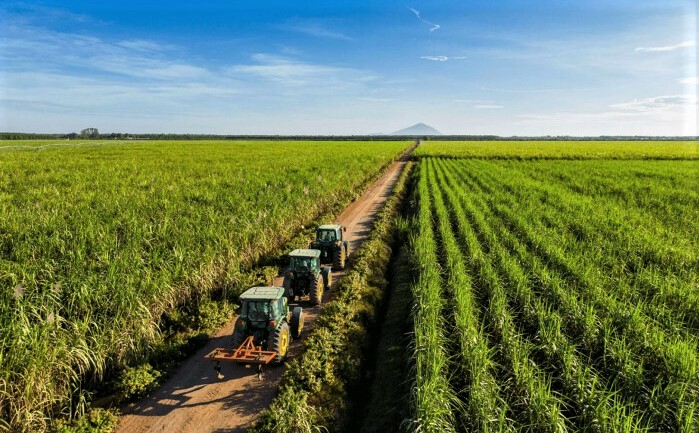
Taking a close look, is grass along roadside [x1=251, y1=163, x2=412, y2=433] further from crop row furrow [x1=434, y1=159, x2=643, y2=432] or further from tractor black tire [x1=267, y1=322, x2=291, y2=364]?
crop row furrow [x1=434, y1=159, x2=643, y2=432]

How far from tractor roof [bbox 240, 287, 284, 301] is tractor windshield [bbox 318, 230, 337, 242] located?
5929 mm

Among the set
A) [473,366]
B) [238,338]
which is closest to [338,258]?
[238,338]

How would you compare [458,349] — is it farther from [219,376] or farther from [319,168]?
[319,168]

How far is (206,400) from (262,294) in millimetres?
2441

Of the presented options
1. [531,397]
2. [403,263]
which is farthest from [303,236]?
[531,397]

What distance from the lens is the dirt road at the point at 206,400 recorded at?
7.03 m

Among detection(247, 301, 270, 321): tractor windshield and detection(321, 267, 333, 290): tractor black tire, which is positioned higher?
Answer: detection(247, 301, 270, 321): tractor windshield

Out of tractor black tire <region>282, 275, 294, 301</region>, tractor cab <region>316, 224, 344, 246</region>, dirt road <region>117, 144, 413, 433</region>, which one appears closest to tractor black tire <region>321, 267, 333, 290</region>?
tractor black tire <region>282, 275, 294, 301</region>

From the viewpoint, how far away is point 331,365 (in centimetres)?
830

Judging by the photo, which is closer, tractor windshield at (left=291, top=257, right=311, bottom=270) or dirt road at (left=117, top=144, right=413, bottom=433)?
dirt road at (left=117, top=144, right=413, bottom=433)

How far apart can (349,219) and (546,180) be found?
21.0 metres

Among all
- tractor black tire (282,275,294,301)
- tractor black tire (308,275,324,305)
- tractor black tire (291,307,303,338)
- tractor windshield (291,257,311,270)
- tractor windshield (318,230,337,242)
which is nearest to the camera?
tractor black tire (291,307,303,338)

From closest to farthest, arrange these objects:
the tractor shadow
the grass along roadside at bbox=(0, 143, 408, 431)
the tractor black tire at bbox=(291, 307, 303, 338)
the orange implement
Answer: the grass along roadside at bbox=(0, 143, 408, 431) < the tractor shadow < the orange implement < the tractor black tire at bbox=(291, 307, 303, 338)

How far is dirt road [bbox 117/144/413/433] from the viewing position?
7.03 meters
